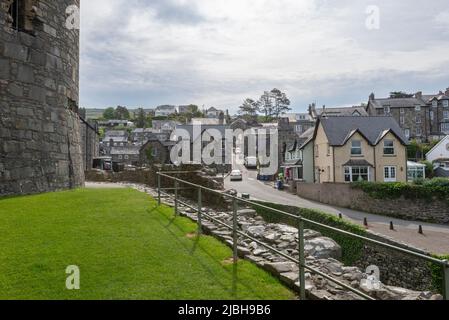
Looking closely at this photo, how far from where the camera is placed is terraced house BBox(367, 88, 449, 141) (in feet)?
251

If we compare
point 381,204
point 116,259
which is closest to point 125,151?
point 381,204

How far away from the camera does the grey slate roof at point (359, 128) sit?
39938 mm

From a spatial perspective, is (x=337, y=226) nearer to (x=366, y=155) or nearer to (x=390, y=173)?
(x=366, y=155)

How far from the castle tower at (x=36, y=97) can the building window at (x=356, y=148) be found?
31101 millimetres

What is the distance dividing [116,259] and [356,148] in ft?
121

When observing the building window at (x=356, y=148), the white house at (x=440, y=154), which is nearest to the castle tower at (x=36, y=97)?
the building window at (x=356, y=148)

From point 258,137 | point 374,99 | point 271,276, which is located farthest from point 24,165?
point 374,99

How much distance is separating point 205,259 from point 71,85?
10.1 metres

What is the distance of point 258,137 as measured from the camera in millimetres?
77438

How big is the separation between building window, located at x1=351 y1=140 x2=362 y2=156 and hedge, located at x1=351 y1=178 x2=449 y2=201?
8053 mm

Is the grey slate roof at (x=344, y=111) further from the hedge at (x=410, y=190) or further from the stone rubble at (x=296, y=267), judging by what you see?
the stone rubble at (x=296, y=267)

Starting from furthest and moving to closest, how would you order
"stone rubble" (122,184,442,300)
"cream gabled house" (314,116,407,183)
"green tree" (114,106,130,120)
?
"green tree" (114,106,130,120), "cream gabled house" (314,116,407,183), "stone rubble" (122,184,442,300)

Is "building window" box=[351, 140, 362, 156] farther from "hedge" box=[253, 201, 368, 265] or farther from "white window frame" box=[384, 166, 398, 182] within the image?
"hedge" box=[253, 201, 368, 265]

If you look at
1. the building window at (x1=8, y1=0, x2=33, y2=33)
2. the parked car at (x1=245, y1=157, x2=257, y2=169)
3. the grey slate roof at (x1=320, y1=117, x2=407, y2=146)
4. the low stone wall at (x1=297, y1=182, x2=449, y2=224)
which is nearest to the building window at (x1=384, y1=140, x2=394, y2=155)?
the grey slate roof at (x1=320, y1=117, x2=407, y2=146)
